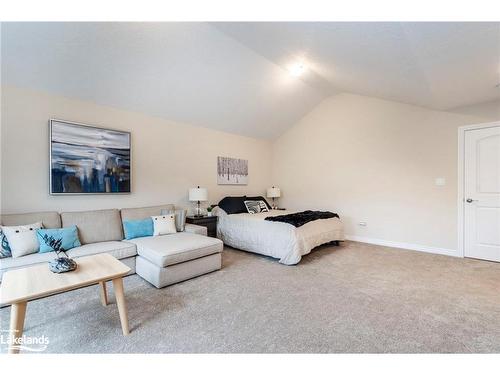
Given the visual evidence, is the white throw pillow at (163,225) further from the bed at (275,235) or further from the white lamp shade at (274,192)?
the white lamp shade at (274,192)

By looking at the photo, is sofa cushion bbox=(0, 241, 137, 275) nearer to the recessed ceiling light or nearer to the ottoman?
the ottoman

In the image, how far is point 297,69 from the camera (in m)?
3.83

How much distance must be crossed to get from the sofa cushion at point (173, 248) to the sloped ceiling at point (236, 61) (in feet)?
6.99

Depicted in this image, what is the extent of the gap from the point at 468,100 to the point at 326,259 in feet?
10.0

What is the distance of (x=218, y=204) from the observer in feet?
15.8

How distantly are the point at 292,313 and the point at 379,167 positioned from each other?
3526 mm

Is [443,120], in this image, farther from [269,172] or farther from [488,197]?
[269,172]

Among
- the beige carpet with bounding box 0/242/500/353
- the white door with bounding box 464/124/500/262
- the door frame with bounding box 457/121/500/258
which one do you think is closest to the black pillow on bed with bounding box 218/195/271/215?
the beige carpet with bounding box 0/242/500/353

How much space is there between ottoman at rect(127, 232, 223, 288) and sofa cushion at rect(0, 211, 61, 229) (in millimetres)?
912

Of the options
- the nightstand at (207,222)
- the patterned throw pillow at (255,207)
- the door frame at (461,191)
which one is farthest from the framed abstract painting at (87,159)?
the door frame at (461,191)

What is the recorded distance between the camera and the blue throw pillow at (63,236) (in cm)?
254

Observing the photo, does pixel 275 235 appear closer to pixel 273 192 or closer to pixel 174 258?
pixel 174 258

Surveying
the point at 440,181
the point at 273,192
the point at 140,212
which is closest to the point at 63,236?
the point at 140,212

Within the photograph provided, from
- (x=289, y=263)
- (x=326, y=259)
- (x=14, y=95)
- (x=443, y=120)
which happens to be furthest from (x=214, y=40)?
(x=443, y=120)
